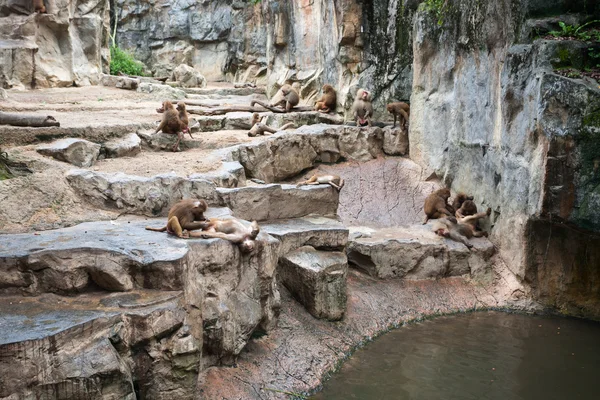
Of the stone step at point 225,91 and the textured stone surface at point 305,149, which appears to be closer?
the textured stone surface at point 305,149

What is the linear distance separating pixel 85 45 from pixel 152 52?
1269 cm

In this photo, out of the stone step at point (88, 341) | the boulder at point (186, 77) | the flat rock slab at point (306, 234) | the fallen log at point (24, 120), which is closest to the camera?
the stone step at point (88, 341)

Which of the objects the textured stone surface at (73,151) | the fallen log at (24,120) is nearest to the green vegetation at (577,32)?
the textured stone surface at (73,151)

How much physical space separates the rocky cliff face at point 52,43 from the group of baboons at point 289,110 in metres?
7.00

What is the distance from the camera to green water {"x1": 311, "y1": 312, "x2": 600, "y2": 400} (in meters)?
8.32

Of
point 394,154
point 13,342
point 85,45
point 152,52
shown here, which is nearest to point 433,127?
point 394,154

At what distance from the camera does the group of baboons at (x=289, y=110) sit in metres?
14.0

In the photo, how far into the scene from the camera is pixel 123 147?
12758 mm

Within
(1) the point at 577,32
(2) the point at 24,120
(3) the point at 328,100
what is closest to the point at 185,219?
(2) the point at 24,120

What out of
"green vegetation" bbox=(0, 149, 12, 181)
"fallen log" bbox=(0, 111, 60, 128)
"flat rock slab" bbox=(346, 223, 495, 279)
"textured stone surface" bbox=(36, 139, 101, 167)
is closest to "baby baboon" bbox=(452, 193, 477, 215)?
"flat rock slab" bbox=(346, 223, 495, 279)

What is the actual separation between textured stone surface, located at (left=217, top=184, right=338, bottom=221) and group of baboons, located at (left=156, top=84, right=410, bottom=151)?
157 inches

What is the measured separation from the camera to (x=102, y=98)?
19.9m

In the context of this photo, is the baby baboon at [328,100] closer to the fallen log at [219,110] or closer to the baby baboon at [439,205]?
the fallen log at [219,110]

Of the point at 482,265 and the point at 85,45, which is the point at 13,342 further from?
the point at 85,45
